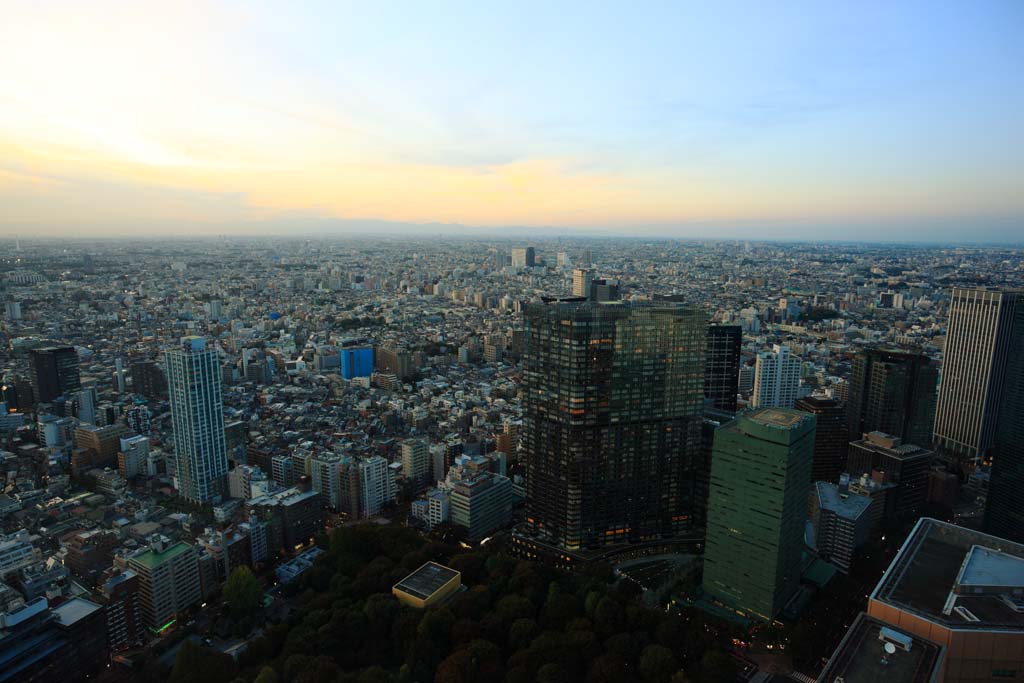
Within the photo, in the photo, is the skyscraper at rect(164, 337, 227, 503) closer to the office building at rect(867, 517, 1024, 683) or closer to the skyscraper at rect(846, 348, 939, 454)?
the office building at rect(867, 517, 1024, 683)

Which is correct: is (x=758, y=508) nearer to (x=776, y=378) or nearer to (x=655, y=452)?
(x=655, y=452)

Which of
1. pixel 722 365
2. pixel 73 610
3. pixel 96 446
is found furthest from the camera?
pixel 722 365

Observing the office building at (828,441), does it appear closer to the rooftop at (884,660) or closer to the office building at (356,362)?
the rooftop at (884,660)

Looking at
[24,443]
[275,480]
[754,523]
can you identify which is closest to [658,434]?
[754,523]

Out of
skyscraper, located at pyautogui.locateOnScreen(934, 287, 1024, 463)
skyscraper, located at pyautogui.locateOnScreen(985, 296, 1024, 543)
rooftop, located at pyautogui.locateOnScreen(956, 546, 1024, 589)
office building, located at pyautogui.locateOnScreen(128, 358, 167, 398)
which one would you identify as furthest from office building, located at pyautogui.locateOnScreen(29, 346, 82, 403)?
skyscraper, located at pyautogui.locateOnScreen(934, 287, 1024, 463)

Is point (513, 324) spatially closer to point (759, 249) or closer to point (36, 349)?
point (36, 349)

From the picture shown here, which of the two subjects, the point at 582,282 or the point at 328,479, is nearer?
the point at 328,479

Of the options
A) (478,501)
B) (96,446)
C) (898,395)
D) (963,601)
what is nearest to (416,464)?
(478,501)
